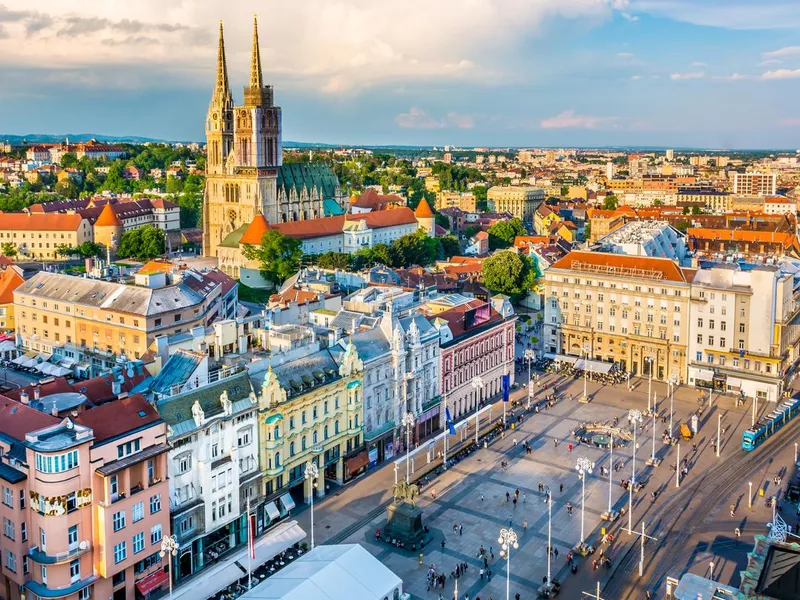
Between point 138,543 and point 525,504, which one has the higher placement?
point 138,543

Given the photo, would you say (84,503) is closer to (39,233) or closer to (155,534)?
(155,534)

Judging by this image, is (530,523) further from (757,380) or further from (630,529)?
(757,380)

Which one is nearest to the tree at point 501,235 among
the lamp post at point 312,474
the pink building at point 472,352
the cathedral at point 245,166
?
the cathedral at point 245,166

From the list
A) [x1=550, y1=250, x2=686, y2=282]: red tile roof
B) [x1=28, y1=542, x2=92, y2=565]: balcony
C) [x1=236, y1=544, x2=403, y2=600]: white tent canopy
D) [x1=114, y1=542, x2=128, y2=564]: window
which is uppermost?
[x1=550, y1=250, x2=686, y2=282]: red tile roof

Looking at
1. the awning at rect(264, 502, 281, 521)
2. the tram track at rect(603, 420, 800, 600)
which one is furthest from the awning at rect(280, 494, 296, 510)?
the tram track at rect(603, 420, 800, 600)

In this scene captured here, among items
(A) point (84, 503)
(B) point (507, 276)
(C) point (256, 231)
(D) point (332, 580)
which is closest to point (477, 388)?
(B) point (507, 276)

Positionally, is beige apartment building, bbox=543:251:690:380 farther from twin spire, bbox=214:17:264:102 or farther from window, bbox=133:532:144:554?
twin spire, bbox=214:17:264:102
